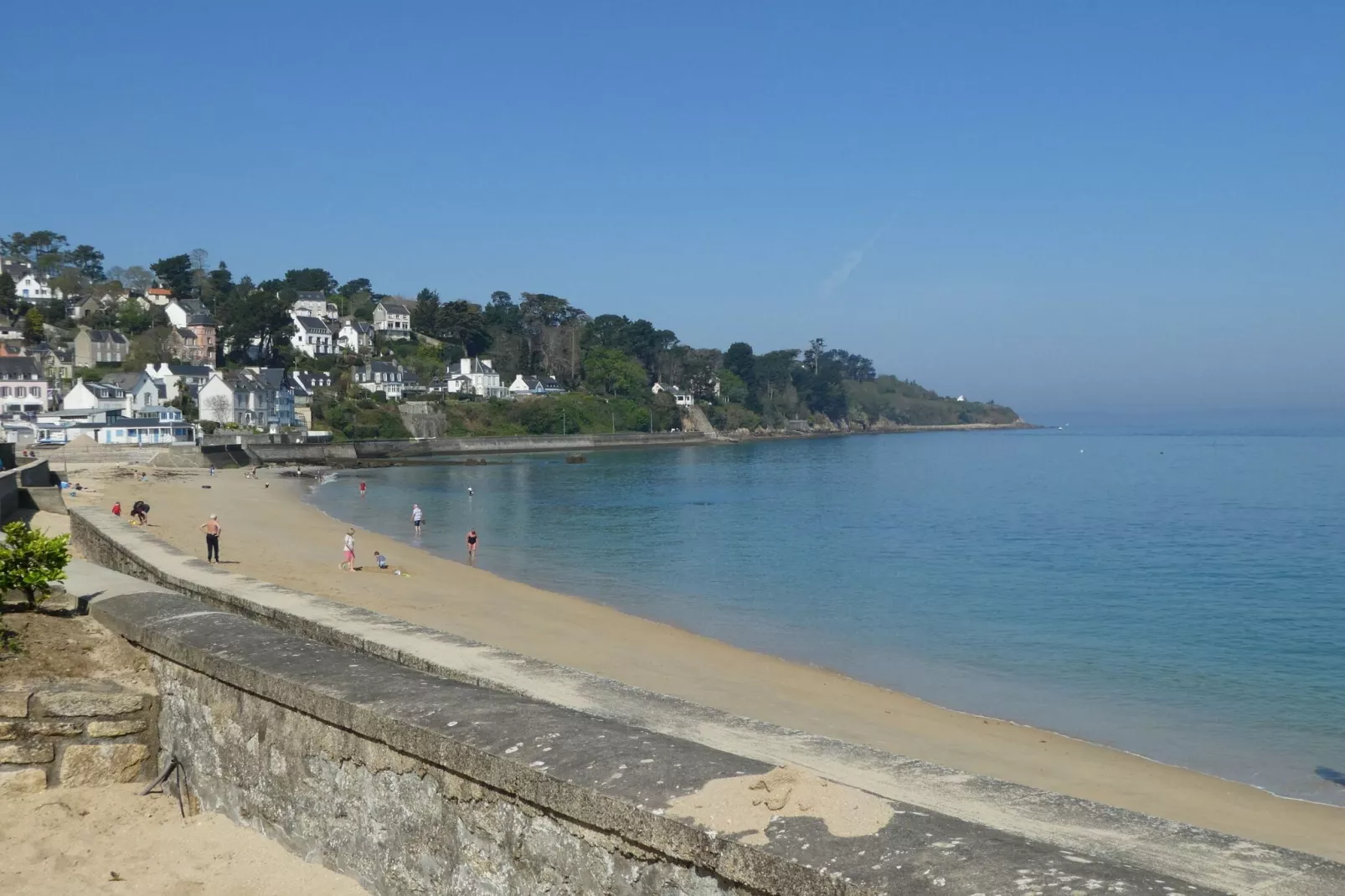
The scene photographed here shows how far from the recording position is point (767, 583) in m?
27.5

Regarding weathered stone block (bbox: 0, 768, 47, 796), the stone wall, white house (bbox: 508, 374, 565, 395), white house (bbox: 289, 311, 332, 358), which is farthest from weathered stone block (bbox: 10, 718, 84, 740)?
white house (bbox: 508, 374, 565, 395)

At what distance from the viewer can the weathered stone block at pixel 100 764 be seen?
5152 mm

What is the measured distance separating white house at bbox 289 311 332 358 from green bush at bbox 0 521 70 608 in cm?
12187

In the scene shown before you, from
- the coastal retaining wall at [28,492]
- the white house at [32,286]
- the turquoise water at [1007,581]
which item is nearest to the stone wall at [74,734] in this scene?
the turquoise water at [1007,581]

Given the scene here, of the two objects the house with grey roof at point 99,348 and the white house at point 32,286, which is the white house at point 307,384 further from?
the white house at point 32,286

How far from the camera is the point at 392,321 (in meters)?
140

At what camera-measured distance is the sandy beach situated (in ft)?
36.0

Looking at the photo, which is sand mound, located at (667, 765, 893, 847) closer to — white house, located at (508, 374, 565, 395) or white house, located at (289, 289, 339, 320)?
white house, located at (508, 374, 565, 395)

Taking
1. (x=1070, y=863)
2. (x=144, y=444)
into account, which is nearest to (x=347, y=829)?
(x=1070, y=863)

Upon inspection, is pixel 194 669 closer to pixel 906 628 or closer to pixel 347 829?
pixel 347 829

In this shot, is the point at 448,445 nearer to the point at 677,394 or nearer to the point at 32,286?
the point at 677,394

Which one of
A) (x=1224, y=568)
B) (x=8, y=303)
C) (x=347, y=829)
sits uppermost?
(x=8, y=303)

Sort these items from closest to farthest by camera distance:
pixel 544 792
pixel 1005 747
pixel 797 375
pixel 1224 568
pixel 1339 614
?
1. pixel 544 792
2. pixel 1005 747
3. pixel 1339 614
4. pixel 1224 568
5. pixel 797 375

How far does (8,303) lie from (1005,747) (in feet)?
408
